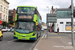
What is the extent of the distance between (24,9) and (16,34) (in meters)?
2.92

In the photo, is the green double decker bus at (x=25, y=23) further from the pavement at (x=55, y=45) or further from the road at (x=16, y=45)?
the pavement at (x=55, y=45)

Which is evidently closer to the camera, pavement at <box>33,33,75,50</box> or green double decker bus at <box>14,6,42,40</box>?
pavement at <box>33,33,75,50</box>

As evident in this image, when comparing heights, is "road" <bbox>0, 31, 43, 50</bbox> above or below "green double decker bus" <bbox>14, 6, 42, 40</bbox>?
below

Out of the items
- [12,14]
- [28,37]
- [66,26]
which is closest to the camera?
[28,37]

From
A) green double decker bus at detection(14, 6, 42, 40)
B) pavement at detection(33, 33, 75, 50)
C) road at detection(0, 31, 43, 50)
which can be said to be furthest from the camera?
green double decker bus at detection(14, 6, 42, 40)

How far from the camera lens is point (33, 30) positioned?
12.3 meters

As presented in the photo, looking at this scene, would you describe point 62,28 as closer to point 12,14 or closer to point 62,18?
point 62,18

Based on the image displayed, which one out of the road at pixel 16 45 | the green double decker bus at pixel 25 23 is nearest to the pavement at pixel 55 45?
the road at pixel 16 45

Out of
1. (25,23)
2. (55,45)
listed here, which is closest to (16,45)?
(25,23)

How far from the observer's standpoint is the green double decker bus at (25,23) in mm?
12133

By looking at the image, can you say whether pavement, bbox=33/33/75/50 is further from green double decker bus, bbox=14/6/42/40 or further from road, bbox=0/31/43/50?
green double decker bus, bbox=14/6/42/40

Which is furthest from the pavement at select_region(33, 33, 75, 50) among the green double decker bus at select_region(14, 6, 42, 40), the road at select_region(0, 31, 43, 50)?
the green double decker bus at select_region(14, 6, 42, 40)

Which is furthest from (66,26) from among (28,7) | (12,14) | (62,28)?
(12,14)

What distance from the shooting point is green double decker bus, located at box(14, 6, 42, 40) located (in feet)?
39.8
